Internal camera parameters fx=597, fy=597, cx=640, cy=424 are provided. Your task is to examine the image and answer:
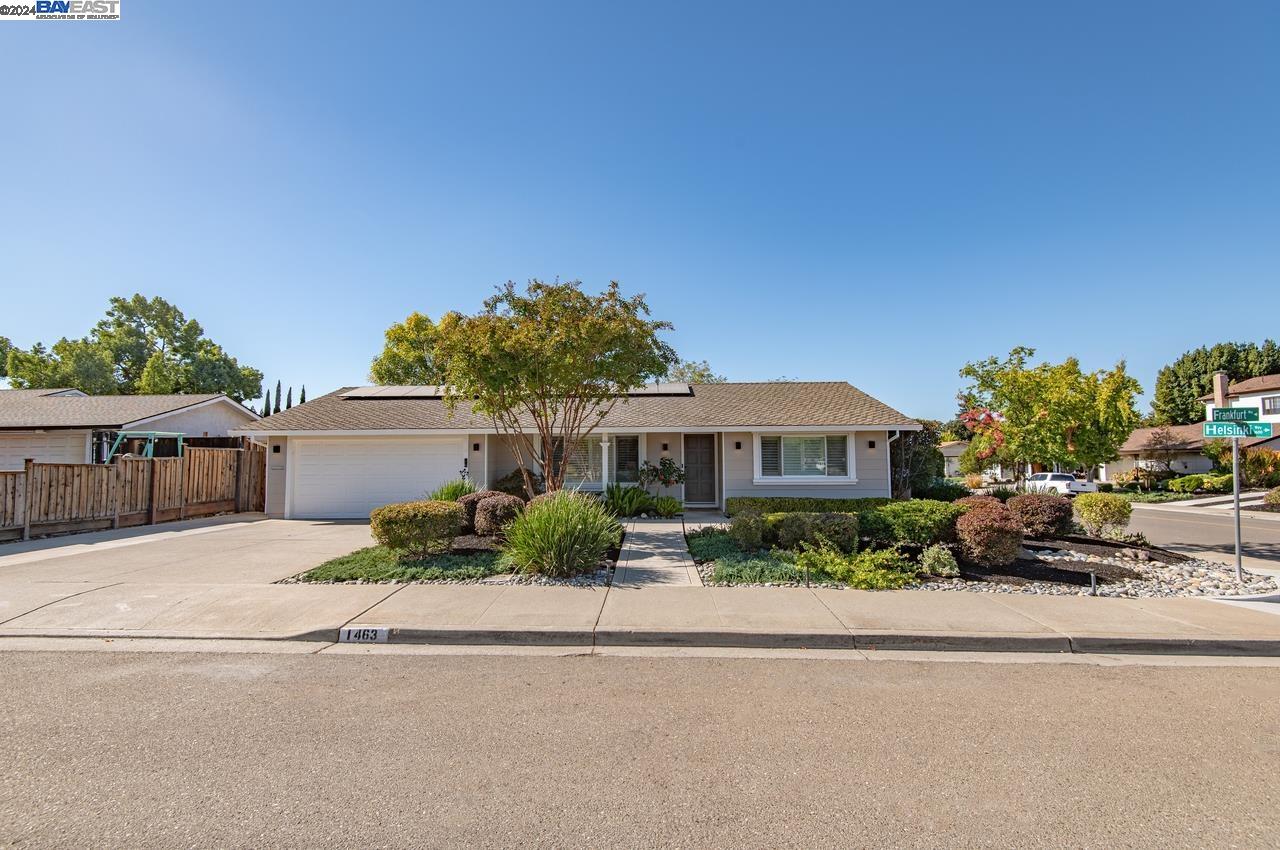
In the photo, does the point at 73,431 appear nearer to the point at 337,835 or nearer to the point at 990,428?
the point at 337,835

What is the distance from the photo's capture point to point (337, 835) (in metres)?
2.85

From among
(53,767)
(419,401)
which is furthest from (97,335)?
(53,767)

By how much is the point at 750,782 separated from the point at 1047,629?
14.9ft

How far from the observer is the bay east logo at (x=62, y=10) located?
28.8 ft

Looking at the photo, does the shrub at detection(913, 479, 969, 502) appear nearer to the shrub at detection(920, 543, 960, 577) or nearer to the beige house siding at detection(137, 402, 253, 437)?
the shrub at detection(920, 543, 960, 577)

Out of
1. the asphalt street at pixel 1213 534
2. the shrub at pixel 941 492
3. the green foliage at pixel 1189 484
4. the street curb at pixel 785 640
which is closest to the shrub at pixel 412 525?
the street curb at pixel 785 640

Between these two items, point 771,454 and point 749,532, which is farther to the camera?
point 771,454

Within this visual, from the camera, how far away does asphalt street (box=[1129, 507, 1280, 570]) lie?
1161 centimetres

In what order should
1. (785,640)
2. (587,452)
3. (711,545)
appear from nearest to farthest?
(785,640) < (711,545) < (587,452)

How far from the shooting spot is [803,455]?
55.3 feet

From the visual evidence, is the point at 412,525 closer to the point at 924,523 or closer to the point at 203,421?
the point at 924,523

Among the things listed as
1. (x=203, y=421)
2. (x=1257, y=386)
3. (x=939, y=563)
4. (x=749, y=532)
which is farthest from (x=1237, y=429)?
(x=1257, y=386)

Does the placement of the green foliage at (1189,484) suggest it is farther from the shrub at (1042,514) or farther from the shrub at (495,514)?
the shrub at (495,514)

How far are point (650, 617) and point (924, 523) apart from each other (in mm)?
5580
